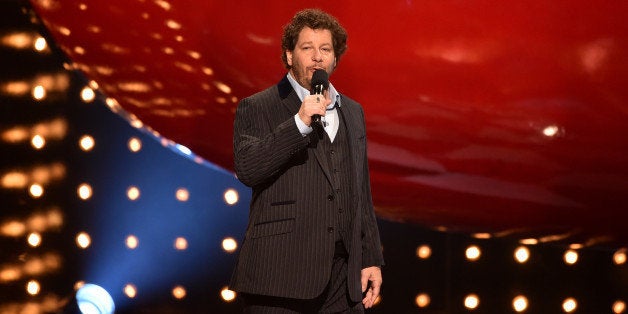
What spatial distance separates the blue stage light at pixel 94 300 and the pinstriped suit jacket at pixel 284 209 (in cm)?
112

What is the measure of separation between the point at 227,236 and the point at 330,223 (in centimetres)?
107

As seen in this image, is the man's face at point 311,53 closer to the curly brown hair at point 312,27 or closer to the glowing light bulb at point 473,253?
the curly brown hair at point 312,27

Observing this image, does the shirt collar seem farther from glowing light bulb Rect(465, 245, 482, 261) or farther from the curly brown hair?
glowing light bulb Rect(465, 245, 482, 261)

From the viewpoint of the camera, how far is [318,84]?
1324mm

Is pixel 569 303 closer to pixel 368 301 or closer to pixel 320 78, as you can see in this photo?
pixel 368 301

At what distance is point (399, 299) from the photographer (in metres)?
2.37

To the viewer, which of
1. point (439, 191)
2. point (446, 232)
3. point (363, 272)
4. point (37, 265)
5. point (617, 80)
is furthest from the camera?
point (37, 265)

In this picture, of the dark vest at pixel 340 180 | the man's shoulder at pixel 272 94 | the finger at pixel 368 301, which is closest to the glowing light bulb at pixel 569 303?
the finger at pixel 368 301

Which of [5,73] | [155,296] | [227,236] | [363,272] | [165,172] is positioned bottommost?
[363,272]

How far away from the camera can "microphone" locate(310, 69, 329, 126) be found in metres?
1.32

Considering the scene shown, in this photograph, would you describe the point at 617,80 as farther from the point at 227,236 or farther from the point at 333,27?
the point at 227,236

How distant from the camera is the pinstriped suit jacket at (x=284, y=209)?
1.35m

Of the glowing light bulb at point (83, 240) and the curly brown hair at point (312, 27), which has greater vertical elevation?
the glowing light bulb at point (83, 240)

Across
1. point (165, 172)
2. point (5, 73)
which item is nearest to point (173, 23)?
point (165, 172)
